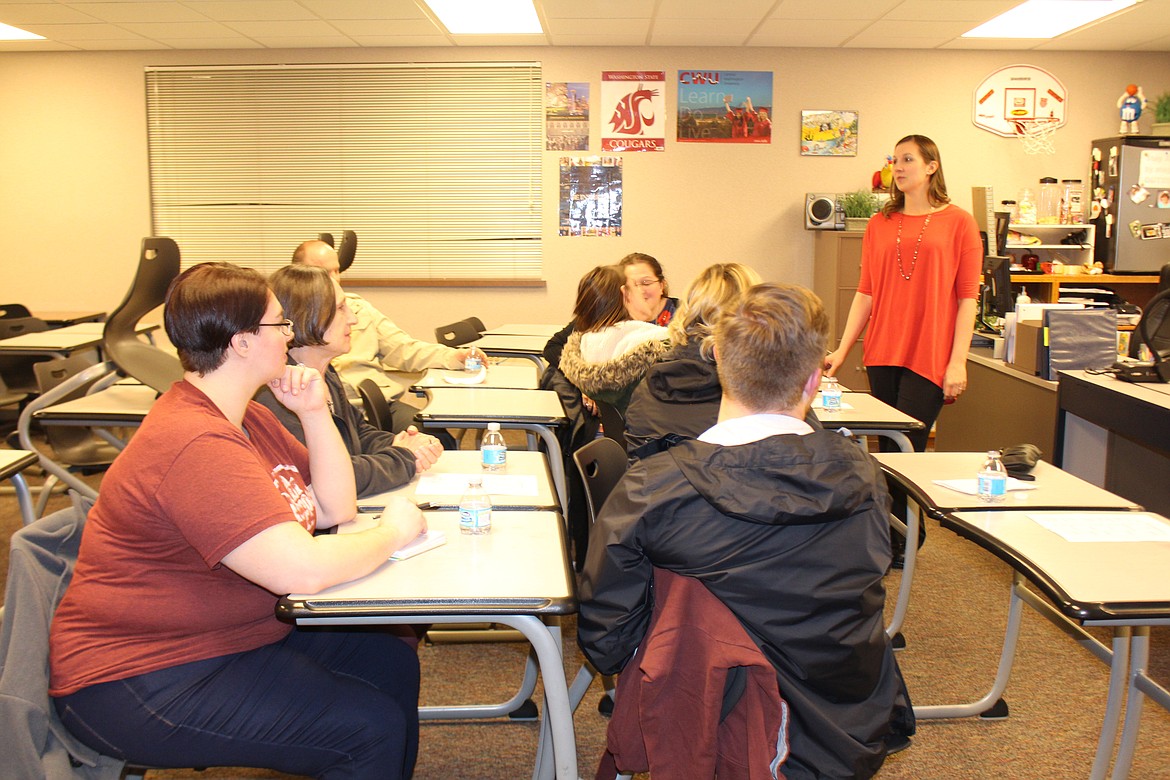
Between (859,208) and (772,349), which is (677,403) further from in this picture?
(859,208)

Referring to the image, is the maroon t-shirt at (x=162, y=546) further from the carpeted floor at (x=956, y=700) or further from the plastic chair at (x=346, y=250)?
the plastic chair at (x=346, y=250)

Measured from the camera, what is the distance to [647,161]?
22.7 feet

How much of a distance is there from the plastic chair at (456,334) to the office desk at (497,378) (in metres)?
1.06

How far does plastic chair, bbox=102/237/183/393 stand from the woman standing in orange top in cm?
286

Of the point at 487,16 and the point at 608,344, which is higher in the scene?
the point at 487,16

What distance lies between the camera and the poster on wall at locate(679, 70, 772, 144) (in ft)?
22.3


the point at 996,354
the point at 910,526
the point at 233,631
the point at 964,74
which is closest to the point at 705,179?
the point at 964,74

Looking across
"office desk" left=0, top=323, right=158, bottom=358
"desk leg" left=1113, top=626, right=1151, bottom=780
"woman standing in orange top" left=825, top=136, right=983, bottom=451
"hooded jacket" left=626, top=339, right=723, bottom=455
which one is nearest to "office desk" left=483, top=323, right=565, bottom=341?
"office desk" left=0, top=323, right=158, bottom=358

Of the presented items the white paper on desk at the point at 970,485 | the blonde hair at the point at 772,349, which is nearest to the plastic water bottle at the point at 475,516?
the blonde hair at the point at 772,349

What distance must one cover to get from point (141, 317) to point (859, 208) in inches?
192

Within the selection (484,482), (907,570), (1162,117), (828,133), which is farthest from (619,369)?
(1162,117)

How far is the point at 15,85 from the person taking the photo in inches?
278

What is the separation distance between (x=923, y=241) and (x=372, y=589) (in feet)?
9.15

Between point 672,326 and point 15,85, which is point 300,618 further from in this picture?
point 15,85
